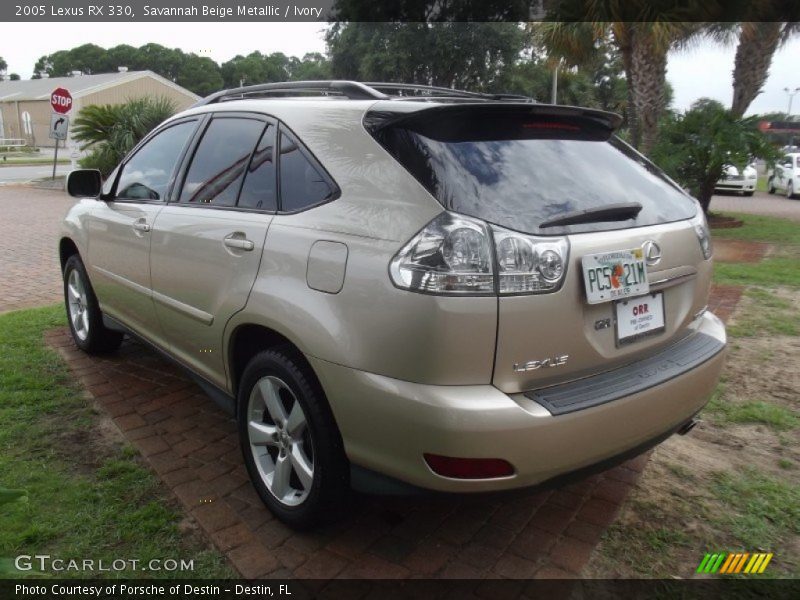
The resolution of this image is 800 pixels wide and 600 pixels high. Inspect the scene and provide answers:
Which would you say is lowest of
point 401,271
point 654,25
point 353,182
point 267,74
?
point 401,271

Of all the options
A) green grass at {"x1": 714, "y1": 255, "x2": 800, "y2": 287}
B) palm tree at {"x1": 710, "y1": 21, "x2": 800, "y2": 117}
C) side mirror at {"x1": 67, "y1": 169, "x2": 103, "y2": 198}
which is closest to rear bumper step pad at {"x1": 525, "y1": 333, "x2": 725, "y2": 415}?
side mirror at {"x1": 67, "y1": 169, "x2": 103, "y2": 198}

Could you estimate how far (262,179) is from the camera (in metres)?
2.81

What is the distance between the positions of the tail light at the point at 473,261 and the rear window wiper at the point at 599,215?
0.45 feet

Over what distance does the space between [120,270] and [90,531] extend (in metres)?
1.70

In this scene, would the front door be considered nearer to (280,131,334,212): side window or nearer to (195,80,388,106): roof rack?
(195,80,388,106): roof rack

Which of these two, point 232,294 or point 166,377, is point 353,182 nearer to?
point 232,294

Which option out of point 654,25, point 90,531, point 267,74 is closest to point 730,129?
point 654,25

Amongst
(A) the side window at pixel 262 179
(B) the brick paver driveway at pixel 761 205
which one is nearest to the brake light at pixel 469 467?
(A) the side window at pixel 262 179

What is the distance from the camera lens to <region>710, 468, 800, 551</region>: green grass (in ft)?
8.57

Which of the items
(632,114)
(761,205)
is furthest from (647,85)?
(761,205)

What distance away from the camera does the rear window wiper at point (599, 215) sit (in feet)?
7.16

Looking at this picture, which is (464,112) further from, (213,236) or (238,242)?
(213,236)

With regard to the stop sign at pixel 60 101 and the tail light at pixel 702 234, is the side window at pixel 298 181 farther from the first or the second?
the stop sign at pixel 60 101

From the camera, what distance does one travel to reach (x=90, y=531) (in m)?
2.62
